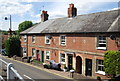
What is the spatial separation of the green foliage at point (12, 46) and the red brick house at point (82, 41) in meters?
8.30

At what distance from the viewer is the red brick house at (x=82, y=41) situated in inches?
706

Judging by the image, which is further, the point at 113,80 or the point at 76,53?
the point at 76,53

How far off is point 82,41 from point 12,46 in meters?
20.7

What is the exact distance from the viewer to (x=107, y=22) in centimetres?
1920

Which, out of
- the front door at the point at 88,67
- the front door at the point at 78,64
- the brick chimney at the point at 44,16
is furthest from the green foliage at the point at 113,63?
the brick chimney at the point at 44,16

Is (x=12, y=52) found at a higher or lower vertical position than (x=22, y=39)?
lower

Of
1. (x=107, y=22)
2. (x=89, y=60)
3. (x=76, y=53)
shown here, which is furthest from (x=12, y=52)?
(x=107, y=22)

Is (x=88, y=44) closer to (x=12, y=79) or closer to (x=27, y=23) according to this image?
(x=12, y=79)

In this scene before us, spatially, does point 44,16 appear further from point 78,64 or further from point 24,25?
point 24,25

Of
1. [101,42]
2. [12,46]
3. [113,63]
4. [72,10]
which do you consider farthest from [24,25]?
[113,63]

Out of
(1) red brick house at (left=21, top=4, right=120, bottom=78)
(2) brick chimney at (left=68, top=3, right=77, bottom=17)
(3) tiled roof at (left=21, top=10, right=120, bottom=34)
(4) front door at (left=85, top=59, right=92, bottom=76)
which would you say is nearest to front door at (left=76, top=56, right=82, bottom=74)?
(1) red brick house at (left=21, top=4, right=120, bottom=78)

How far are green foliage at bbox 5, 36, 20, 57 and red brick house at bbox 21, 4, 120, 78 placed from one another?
8296mm

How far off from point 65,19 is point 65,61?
8663 millimetres

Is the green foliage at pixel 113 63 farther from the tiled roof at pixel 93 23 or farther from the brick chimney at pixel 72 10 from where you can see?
the brick chimney at pixel 72 10
